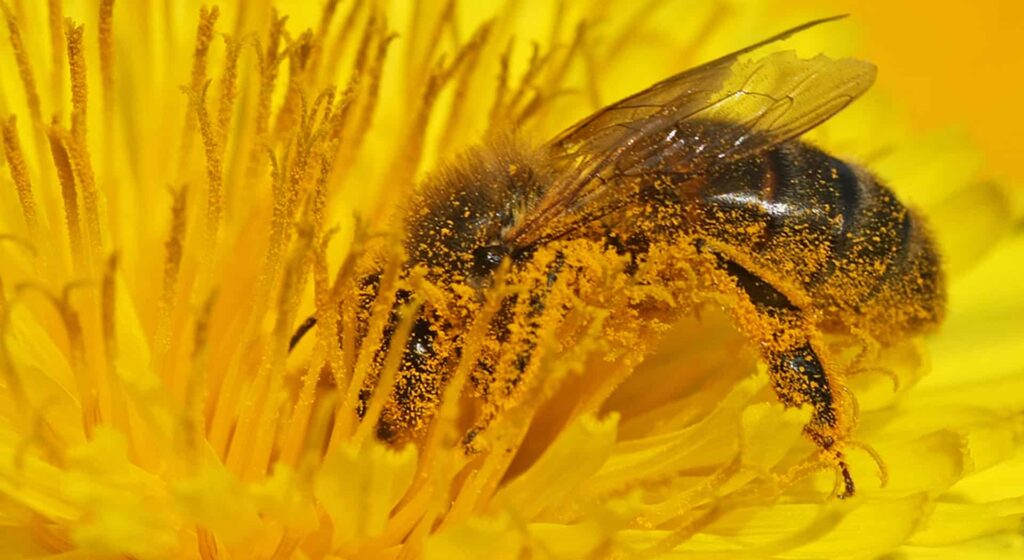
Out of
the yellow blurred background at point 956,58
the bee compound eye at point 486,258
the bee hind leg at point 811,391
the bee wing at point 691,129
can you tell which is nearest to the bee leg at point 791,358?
the bee hind leg at point 811,391

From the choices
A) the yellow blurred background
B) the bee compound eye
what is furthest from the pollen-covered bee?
the yellow blurred background

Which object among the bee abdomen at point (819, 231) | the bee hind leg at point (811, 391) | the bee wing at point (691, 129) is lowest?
the bee hind leg at point (811, 391)

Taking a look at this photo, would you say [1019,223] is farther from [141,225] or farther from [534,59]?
[141,225]

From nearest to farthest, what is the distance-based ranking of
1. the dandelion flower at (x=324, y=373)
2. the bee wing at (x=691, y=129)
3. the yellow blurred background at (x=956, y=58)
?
the dandelion flower at (x=324, y=373) < the bee wing at (x=691, y=129) < the yellow blurred background at (x=956, y=58)

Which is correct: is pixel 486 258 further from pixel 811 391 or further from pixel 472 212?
pixel 811 391

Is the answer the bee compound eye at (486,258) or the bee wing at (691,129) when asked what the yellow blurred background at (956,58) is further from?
the bee compound eye at (486,258)

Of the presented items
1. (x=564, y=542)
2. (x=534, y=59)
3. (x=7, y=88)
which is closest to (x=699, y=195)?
(x=564, y=542)
